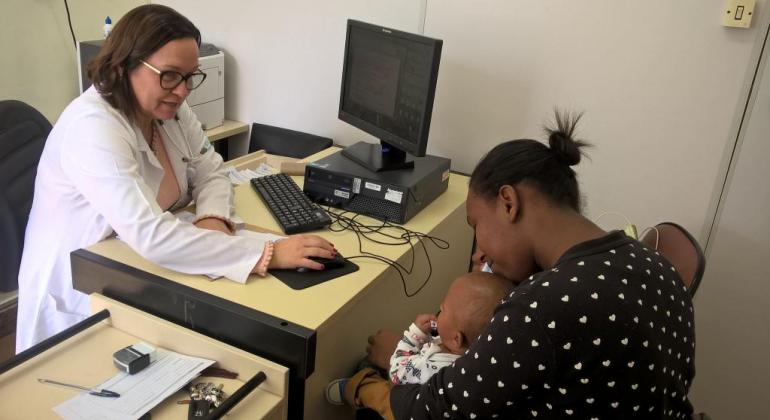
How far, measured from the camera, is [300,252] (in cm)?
139

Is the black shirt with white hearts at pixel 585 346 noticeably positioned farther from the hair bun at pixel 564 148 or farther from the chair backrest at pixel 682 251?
the chair backrest at pixel 682 251

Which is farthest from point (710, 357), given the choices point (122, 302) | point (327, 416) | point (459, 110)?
point (122, 302)

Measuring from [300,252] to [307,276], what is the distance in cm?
6

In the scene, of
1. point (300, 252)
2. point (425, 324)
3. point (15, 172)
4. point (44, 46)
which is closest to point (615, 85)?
point (425, 324)

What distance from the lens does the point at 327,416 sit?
1.39 m

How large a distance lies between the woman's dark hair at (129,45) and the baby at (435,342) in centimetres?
90

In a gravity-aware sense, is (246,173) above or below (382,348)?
above

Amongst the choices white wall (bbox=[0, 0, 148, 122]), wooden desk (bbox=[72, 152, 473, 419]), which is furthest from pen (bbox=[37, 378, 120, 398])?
white wall (bbox=[0, 0, 148, 122])

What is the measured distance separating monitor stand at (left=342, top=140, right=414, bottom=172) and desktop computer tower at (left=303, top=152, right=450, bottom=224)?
2cm

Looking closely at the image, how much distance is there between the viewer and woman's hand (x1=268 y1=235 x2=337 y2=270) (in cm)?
137

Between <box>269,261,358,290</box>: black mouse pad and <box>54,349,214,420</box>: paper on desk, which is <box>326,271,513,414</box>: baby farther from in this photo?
<box>54,349,214,420</box>: paper on desk

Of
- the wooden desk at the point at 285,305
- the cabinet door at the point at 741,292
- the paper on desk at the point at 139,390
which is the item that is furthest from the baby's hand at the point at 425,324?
the cabinet door at the point at 741,292

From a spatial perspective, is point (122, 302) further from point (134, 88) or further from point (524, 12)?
point (524, 12)

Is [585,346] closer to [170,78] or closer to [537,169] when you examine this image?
[537,169]
